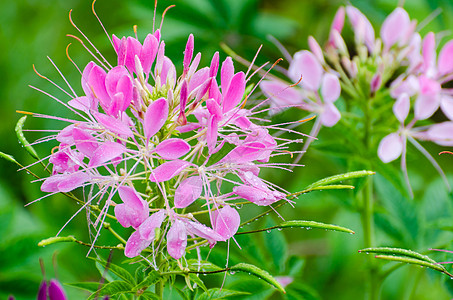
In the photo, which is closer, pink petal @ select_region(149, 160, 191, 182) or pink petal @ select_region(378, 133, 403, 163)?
pink petal @ select_region(149, 160, 191, 182)

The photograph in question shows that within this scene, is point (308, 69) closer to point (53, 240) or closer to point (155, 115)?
point (155, 115)

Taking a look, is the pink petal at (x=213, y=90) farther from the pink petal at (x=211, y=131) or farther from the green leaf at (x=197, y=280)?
the green leaf at (x=197, y=280)

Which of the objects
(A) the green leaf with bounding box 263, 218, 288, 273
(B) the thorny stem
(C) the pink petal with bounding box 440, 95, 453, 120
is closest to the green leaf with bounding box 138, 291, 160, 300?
(A) the green leaf with bounding box 263, 218, 288, 273

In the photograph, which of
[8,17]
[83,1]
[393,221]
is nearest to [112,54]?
[83,1]

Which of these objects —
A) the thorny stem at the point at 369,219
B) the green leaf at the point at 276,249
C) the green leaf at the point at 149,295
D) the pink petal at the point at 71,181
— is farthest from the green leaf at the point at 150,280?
the thorny stem at the point at 369,219

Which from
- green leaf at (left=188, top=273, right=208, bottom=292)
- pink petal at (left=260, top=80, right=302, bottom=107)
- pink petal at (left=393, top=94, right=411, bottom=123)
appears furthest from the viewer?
pink petal at (left=260, top=80, right=302, bottom=107)

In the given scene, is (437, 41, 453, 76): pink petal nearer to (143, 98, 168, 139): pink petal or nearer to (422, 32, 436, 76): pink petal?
(422, 32, 436, 76): pink petal

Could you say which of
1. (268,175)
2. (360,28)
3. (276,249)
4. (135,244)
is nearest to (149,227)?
(135,244)

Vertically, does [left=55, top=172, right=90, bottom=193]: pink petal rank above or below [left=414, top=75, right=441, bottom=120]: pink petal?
below
